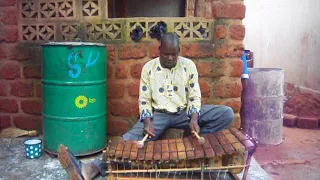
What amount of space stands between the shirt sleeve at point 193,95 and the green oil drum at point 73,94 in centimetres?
91

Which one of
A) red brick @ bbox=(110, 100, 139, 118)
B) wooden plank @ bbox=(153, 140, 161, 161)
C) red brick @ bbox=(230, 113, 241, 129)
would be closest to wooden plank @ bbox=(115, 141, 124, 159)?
wooden plank @ bbox=(153, 140, 161, 161)

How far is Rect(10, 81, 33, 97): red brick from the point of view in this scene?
402 centimetres

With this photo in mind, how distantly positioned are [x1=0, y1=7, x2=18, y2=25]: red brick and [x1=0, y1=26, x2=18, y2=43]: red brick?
0.23 feet

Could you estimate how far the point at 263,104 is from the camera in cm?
509

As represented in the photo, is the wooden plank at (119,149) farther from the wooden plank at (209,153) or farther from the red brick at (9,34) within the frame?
the red brick at (9,34)

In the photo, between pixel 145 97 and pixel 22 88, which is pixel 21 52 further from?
pixel 145 97

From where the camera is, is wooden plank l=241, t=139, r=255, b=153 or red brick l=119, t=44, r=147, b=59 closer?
wooden plank l=241, t=139, r=255, b=153

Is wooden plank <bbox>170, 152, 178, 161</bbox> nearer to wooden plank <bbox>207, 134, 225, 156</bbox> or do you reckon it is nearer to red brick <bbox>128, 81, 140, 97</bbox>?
wooden plank <bbox>207, 134, 225, 156</bbox>

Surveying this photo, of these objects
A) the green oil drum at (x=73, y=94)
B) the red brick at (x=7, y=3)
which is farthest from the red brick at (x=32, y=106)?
the red brick at (x=7, y=3)

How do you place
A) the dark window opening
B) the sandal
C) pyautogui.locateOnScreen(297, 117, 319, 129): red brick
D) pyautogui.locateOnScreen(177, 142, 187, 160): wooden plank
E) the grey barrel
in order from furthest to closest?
1. pyautogui.locateOnScreen(297, 117, 319, 129): red brick
2. the dark window opening
3. the grey barrel
4. pyautogui.locateOnScreen(177, 142, 187, 160): wooden plank
5. the sandal

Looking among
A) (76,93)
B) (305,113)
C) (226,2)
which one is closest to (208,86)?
(226,2)

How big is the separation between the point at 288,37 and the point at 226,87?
4474 millimetres

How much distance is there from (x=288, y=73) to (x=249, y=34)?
4.26 ft

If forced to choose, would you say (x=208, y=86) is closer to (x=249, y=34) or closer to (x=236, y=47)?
(x=236, y=47)
